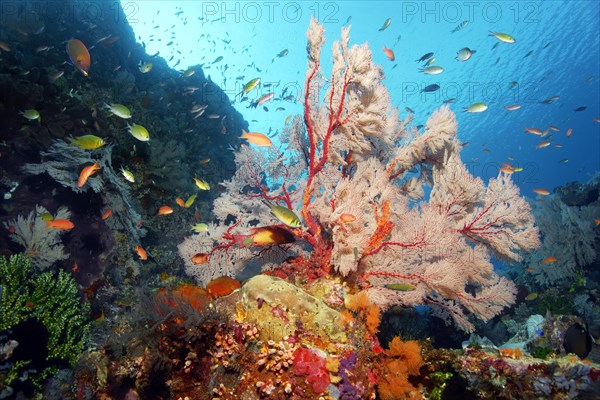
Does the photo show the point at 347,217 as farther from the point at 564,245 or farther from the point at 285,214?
the point at 564,245

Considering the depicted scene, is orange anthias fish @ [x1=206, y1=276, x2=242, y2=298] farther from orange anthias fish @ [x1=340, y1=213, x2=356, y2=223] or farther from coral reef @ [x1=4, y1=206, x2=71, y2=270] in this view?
coral reef @ [x1=4, y1=206, x2=71, y2=270]

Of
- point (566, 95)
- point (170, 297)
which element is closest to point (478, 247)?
point (170, 297)

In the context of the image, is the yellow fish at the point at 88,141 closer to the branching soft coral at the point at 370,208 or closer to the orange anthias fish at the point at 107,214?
the orange anthias fish at the point at 107,214

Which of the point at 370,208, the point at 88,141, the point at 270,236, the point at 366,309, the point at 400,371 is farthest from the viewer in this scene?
the point at 88,141

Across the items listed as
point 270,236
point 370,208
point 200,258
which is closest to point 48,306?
point 200,258

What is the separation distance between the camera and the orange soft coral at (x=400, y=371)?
3297mm

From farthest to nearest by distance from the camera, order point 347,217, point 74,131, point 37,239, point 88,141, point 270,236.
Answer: point 74,131 < point 37,239 < point 88,141 < point 270,236 < point 347,217

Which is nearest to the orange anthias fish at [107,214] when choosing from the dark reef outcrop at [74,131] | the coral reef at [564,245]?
the dark reef outcrop at [74,131]

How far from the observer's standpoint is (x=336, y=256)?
167 inches

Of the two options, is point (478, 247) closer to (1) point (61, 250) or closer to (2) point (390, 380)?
(2) point (390, 380)

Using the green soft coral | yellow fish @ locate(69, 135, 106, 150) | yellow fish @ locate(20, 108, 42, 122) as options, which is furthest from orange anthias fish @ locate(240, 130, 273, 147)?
yellow fish @ locate(20, 108, 42, 122)

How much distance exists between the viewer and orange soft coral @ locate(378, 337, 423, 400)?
10.8 feet

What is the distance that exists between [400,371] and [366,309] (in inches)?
30.2

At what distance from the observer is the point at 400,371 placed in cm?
343
